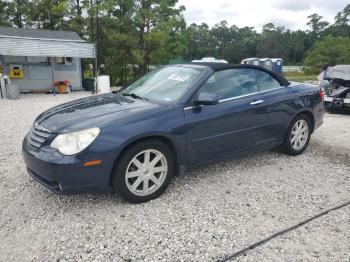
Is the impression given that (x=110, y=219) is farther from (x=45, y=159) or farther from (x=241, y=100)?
(x=241, y=100)

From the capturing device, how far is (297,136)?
15.4ft

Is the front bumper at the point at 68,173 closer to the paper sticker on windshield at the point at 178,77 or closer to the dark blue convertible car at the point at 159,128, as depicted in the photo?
the dark blue convertible car at the point at 159,128

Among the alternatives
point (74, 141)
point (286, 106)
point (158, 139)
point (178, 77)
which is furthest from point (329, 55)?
point (74, 141)

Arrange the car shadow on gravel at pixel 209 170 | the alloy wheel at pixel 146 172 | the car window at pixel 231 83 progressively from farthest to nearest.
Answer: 1. the car window at pixel 231 83
2. the car shadow on gravel at pixel 209 170
3. the alloy wheel at pixel 146 172

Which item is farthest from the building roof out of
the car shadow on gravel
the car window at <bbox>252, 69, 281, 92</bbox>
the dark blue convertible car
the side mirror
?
the side mirror

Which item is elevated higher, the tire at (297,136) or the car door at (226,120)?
the car door at (226,120)

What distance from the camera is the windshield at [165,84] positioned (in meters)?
3.56

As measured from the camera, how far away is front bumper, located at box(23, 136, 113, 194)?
2744 mm

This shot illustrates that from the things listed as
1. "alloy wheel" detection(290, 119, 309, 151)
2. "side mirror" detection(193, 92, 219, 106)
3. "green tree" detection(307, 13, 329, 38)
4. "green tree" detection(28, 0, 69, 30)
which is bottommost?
"alloy wheel" detection(290, 119, 309, 151)

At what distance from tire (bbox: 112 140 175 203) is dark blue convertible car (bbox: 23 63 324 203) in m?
0.01

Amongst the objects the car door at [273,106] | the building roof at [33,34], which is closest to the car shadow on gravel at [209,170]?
the car door at [273,106]

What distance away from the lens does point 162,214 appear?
2994 millimetres

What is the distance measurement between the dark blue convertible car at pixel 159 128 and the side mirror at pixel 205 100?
11mm

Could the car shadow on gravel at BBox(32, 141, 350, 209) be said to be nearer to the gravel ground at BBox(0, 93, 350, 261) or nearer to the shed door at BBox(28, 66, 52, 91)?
the gravel ground at BBox(0, 93, 350, 261)
